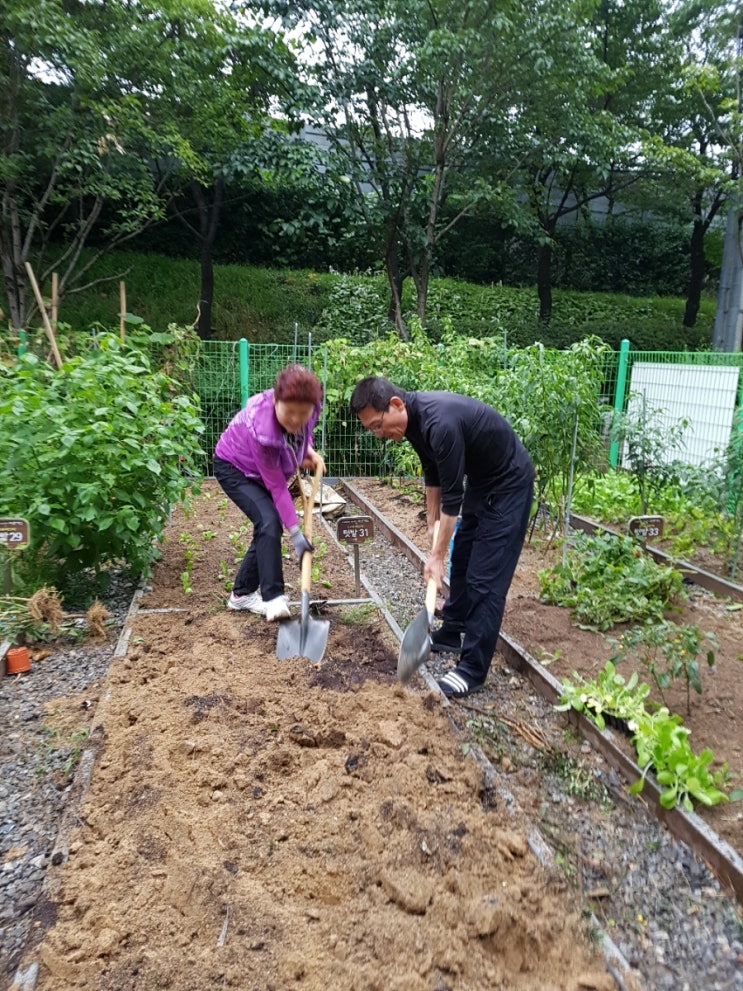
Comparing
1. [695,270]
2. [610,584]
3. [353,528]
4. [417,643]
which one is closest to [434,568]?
[417,643]

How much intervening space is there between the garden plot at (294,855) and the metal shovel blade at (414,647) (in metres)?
0.12

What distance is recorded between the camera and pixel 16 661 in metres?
3.68

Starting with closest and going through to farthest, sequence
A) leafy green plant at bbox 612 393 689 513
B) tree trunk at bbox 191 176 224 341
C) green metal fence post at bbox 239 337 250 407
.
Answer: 1. leafy green plant at bbox 612 393 689 513
2. green metal fence post at bbox 239 337 250 407
3. tree trunk at bbox 191 176 224 341

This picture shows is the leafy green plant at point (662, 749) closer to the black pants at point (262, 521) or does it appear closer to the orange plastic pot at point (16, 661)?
the black pants at point (262, 521)

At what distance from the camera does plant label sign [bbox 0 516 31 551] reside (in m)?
3.74

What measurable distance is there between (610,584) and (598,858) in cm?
232

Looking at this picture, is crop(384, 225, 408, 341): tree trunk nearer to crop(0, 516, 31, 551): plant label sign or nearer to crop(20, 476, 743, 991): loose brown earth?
crop(0, 516, 31, 551): plant label sign

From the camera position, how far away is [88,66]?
8094 millimetres

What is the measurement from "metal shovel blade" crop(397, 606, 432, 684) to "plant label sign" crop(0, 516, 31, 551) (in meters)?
2.20

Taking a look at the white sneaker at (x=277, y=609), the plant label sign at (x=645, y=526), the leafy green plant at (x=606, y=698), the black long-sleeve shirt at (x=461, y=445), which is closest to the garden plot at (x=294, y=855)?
the white sneaker at (x=277, y=609)

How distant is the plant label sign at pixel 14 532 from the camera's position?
3.74 metres

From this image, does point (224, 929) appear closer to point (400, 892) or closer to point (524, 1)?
point (400, 892)

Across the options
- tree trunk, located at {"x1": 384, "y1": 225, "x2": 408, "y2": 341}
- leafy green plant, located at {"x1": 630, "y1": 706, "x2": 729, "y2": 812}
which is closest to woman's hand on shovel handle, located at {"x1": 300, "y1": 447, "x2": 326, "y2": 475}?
leafy green plant, located at {"x1": 630, "y1": 706, "x2": 729, "y2": 812}

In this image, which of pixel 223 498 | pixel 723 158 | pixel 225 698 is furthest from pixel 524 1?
pixel 225 698
